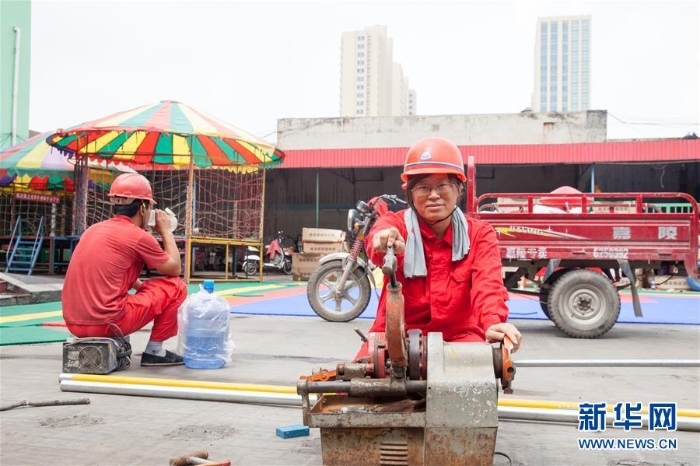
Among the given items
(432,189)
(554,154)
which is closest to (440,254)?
(432,189)

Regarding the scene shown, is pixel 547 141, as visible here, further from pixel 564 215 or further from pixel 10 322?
pixel 10 322

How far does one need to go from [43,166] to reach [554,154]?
15.6 meters

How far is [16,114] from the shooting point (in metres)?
24.3

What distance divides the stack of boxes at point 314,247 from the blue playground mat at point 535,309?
4.61m

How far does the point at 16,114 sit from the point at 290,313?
64.6 feet

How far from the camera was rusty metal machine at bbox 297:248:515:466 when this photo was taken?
2.09m

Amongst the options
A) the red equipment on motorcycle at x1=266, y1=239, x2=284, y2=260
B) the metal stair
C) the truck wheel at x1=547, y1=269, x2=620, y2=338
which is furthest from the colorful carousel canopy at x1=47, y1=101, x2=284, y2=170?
the truck wheel at x1=547, y1=269, x2=620, y2=338

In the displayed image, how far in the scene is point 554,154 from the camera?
69.2 feet

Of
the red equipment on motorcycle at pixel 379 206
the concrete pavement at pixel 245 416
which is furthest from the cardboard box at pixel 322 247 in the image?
the concrete pavement at pixel 245 416

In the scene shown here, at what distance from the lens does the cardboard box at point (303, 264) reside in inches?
724

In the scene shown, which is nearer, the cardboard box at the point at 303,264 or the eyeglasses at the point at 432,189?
the eyeglasses at the point at 432,189

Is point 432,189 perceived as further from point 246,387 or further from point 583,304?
point 583,304

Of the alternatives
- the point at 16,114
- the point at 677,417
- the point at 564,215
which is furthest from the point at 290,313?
the point at 16,114

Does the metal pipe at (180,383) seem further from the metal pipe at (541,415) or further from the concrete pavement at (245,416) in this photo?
the metal pipe at (541,415)
